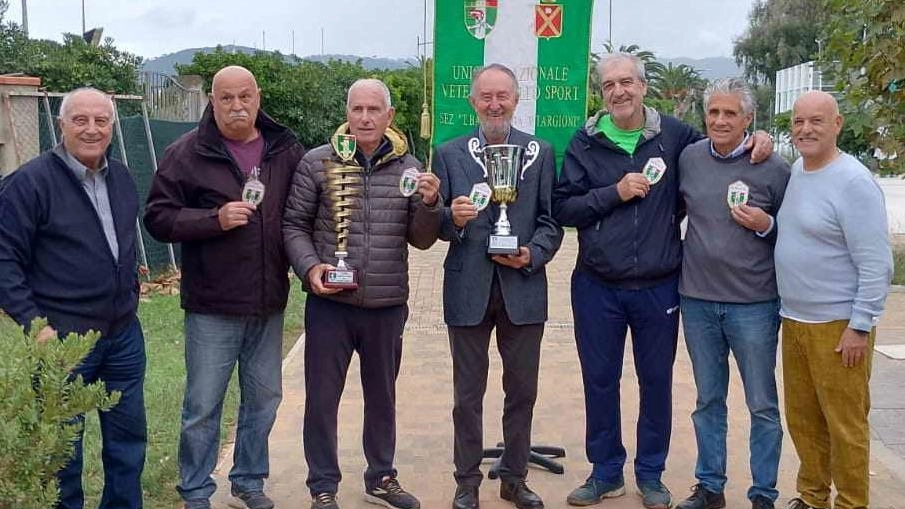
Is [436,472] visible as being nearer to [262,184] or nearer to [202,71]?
[262,184]

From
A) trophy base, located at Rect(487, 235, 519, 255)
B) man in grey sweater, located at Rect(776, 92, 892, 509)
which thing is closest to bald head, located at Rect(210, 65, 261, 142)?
trophy base, located at Rect(487, 235, 519, 255)

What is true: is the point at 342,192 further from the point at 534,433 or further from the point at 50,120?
the point at 50,120

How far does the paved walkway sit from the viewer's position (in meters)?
5.68

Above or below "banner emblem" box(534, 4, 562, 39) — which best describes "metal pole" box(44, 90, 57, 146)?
below

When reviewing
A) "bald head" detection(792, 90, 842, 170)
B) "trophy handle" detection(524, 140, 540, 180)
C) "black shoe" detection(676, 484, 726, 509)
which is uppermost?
"bald head" detection(792, 90, 842, 170)

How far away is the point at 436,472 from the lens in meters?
6.02

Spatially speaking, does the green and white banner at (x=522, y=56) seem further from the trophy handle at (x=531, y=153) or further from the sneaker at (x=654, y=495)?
the sneaker at (x=654, y=495)

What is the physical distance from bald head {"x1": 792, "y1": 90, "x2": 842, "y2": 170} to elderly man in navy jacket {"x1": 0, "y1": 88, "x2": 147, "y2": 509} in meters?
3.06

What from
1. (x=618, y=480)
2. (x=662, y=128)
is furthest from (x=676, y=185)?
(x=618, y=480)

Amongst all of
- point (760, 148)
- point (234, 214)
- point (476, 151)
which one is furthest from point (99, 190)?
point (760, 148)

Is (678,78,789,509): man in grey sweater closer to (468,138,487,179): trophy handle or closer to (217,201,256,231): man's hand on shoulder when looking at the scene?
(468,138,487,179): trophy handle

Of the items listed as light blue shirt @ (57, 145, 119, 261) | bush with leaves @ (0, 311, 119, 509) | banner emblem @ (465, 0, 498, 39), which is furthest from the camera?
banner emblem @ (465, 0, 498, 39)

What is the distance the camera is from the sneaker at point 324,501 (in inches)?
208

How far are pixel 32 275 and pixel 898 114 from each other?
739 centimetres
